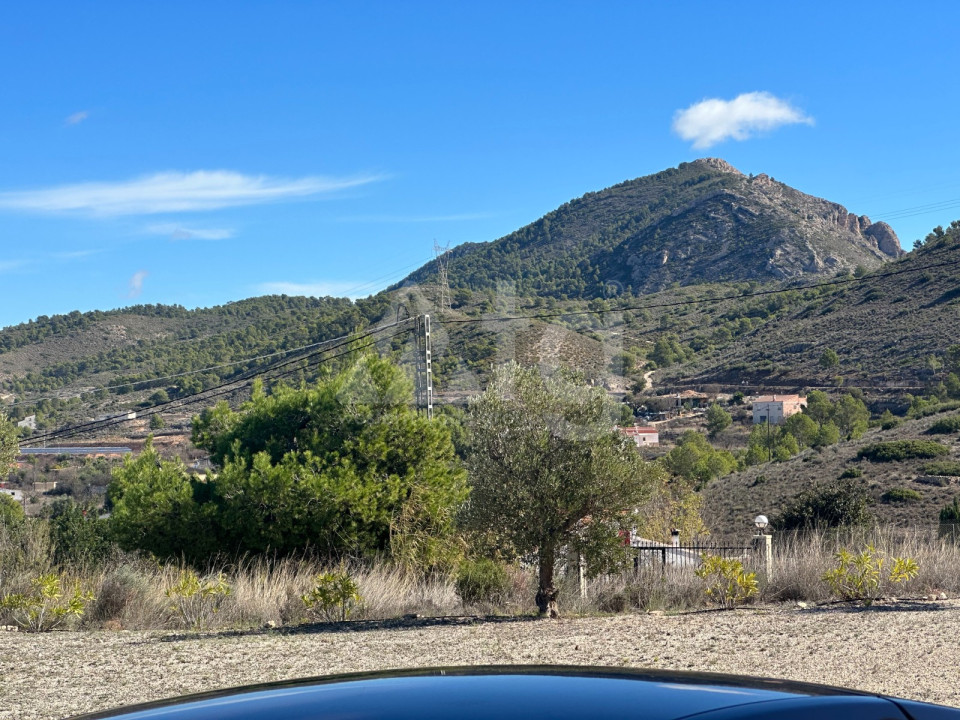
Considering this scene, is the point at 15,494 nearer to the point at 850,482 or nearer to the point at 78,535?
the point at 78,535

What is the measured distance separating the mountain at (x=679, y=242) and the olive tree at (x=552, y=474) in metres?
49.5

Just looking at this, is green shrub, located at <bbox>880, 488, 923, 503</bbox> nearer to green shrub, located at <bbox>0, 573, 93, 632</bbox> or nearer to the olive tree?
the olive tree

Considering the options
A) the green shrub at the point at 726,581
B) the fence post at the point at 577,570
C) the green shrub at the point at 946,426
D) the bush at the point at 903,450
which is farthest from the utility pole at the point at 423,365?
the green shrub at the point at 946,426

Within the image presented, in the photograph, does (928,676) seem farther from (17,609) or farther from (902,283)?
(902,283)

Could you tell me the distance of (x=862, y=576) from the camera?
9938mm

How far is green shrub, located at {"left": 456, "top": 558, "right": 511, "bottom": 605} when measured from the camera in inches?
440

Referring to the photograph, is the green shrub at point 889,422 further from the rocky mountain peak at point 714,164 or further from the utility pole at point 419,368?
the rocky mountain peak at point 714,164

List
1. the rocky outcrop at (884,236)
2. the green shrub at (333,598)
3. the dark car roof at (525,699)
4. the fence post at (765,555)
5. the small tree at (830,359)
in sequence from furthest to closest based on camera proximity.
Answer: the rocky outcrop at (884,236) → the small tree at (830,359) → the fence post at (765,555) → the green shrub at (333,598) → the dark car roof at (525,699)

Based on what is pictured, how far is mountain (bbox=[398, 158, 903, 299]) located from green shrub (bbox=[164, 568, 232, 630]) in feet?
165

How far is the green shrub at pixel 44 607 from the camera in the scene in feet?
31.2

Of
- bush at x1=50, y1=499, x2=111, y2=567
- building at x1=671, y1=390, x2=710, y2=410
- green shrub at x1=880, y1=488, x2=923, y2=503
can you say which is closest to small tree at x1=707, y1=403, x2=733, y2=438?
building at x1=671, y1=390, x2=710, y2=410

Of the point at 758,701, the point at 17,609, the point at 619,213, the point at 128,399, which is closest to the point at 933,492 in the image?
the point at 17,609

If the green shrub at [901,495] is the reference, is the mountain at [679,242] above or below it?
above

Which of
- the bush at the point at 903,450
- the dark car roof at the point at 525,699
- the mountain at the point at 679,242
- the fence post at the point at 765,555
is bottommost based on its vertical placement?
the fence post at the point at 765,555
